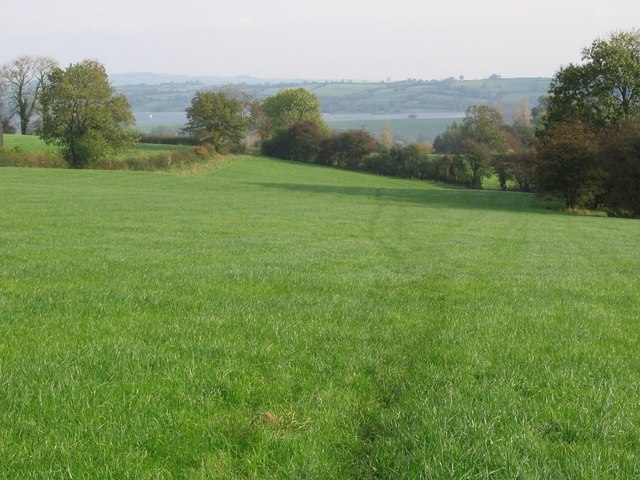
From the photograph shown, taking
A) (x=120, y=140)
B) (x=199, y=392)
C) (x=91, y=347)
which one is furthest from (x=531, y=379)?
(x=120, y=140)

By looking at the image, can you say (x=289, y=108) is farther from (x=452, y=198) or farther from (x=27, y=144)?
(x=452, y=198)

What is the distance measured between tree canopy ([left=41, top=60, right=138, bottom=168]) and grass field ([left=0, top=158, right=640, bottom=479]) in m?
59.7

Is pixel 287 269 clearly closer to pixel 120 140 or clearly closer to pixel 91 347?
pixel 91 347

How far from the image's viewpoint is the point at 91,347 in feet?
24.2

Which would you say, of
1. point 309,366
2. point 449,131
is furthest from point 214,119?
point 309,366

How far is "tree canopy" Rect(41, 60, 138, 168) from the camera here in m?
72.5

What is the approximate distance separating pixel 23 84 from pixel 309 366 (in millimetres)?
110200

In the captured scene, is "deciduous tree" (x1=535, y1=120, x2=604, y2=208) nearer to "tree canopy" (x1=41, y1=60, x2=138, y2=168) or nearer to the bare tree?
"tree canopy" (x1=41, y1=60, x2=138, y2=168)

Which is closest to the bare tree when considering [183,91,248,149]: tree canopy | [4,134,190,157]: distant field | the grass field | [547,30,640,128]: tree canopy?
[4,134,190,157]: distant field

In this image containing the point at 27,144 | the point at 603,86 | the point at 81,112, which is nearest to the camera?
the point at 603,86

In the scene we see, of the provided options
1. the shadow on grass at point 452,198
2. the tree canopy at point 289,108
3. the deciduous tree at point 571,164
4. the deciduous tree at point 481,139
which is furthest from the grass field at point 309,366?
the tree canopy at point 289,108

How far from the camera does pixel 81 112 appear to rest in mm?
73562

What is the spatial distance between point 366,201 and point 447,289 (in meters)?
36.7

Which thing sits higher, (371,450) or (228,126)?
(228,126)
